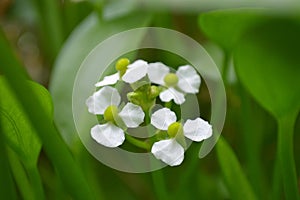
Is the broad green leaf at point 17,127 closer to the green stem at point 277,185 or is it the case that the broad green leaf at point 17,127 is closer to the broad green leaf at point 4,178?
the broad green leaf at point 4,178

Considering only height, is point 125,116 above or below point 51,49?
above

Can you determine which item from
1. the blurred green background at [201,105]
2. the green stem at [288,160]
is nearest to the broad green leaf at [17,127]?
the blurred green background at [201,105]

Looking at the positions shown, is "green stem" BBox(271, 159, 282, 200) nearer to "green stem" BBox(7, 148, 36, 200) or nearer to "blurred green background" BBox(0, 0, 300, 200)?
"blurred green background" BBox(0, 0, 300, 200)

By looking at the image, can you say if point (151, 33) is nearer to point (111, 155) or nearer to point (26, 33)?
point (111, 155)

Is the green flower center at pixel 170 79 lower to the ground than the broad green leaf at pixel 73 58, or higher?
higher

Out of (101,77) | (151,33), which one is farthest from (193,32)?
(101,77)

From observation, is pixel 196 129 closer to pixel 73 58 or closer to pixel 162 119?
pixel 162 119
